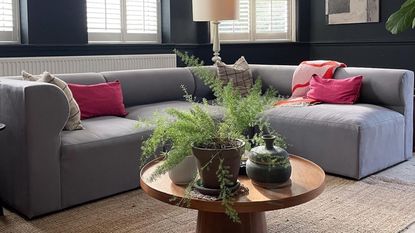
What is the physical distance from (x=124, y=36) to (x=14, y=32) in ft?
3.87

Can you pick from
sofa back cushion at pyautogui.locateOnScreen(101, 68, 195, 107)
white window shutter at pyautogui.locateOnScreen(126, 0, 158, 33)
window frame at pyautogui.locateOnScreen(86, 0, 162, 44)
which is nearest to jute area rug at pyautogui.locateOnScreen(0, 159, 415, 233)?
sofa back cushion at pyautogui.locateOnScreen(101, 68, 195, 107)

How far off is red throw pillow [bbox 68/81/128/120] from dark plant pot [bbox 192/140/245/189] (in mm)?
1722

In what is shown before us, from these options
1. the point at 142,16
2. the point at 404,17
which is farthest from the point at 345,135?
the point at 142,16

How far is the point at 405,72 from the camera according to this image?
3615 mm

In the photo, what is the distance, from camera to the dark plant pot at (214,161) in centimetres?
173

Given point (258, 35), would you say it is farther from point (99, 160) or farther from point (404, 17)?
point (99, 160)

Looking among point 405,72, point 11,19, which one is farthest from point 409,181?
point 11,19

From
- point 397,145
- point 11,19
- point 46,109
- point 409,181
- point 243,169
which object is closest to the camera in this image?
point 243,169

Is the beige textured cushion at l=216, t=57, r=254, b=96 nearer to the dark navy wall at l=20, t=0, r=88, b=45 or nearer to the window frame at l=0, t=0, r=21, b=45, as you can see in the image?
the dark navy wall at l=20, t=0, r=88, b=45

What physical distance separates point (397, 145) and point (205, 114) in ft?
7.48

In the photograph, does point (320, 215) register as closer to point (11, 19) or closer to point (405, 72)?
point (405, 72)

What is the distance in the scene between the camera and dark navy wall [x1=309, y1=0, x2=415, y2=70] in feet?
18.3

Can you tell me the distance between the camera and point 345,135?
3.27m

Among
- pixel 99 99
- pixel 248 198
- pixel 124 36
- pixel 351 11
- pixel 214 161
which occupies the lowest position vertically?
pixel 248 198
